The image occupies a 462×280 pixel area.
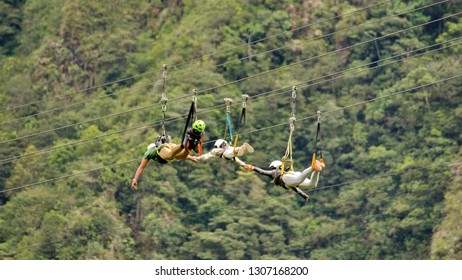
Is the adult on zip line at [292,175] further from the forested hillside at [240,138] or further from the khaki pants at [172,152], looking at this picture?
the forested hillside at [240,138]

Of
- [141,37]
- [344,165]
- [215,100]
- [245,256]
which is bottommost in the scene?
[245,256]

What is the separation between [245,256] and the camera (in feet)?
176

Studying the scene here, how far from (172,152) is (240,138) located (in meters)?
36.3

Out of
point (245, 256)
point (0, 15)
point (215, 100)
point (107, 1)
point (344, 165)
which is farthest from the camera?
point (0, 15)

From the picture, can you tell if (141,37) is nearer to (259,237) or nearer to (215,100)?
(215,100)

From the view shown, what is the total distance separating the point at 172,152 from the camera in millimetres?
20625

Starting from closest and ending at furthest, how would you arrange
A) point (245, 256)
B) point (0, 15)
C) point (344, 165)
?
point (245, 256) < point (344, 165) < point (0, 15)

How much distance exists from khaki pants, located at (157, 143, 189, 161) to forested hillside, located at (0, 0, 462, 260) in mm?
28758

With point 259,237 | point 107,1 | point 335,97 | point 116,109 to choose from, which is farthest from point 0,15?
point 259,237

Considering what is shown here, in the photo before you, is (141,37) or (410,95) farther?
(141,37)

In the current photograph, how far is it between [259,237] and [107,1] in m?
17.9

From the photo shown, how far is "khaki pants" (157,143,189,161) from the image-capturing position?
2056 centimetres

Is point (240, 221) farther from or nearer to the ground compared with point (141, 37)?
nearer to the ground

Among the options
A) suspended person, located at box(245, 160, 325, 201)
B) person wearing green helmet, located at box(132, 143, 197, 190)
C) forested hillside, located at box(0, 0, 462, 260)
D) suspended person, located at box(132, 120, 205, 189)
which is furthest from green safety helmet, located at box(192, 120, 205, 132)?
forested hillside, located at box(0, 0, 462, 260)
